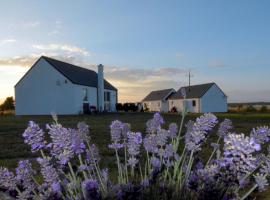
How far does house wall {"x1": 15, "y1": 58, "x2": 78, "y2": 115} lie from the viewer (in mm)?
41594

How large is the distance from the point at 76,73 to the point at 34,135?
44806 mm

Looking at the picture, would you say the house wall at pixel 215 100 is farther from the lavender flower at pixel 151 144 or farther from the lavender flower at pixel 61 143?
the lavender flower at pixel 61 143

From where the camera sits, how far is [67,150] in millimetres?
2229

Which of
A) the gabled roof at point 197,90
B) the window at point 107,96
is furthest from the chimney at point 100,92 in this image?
the gabled roof at point 197,90

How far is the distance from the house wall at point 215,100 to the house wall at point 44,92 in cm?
2479

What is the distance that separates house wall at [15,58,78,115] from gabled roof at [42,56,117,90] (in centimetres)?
59

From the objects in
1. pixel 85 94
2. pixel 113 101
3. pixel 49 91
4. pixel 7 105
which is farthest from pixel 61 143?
pixel 7 105

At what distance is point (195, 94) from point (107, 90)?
15914 millimetres

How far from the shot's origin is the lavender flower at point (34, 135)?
225 centimetres

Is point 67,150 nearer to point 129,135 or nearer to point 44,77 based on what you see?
point 129,135

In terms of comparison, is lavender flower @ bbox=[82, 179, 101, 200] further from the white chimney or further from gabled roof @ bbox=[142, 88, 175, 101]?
gabled roof @ bbox=[142, 88, 175, 101]

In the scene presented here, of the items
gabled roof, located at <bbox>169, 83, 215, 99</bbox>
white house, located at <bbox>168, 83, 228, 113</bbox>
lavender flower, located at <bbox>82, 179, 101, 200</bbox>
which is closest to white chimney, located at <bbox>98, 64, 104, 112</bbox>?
gabled roof, located at <bbox>169, 83, 215, 99</bbox>

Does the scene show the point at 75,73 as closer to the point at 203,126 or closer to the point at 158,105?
the point at 158,105

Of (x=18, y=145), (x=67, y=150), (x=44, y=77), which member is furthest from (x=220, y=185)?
(x=44, y=77)
